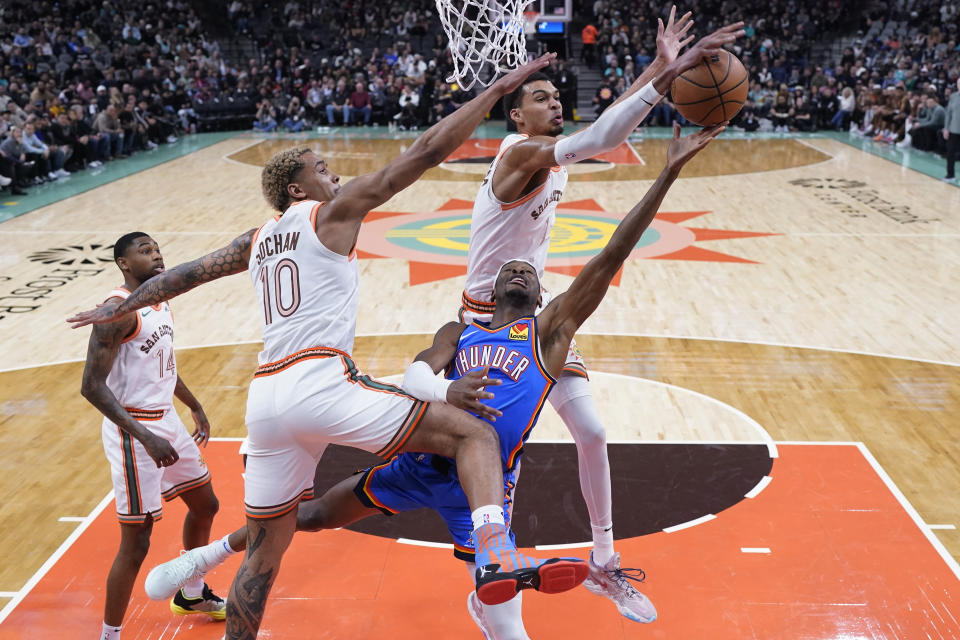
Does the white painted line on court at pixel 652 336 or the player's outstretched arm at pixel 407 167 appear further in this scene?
the white painted line on court at pixel 652 336

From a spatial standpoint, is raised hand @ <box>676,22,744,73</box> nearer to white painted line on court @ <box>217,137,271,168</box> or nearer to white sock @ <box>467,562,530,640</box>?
white sock @ <box>467,562,530,640</box>

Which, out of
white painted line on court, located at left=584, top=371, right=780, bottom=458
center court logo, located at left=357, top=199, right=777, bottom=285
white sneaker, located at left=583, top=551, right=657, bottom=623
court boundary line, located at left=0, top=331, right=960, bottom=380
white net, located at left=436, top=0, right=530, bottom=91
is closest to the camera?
white sneaker, located at left=583, top=551, right=657, bottom=623

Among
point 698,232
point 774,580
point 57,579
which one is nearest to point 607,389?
point 774,580

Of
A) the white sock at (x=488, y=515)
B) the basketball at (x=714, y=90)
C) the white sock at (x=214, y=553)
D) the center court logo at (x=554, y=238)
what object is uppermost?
the basketball at (x=714, y=90)

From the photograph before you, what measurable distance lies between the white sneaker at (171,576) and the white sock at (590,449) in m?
1.80

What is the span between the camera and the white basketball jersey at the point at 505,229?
471cm

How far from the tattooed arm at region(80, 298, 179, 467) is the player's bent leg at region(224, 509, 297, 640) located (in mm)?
600

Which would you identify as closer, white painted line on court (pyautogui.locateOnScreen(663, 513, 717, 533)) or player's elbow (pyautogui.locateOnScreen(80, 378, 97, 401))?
player's elbow (pyautogui.locateOnScreen(80, 378, 97, 401))

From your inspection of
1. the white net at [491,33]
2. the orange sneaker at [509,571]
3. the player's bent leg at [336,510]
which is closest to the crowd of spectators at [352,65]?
the white net at [491,33]

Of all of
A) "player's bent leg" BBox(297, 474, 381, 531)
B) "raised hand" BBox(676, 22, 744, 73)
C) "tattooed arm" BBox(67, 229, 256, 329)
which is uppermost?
"raised hand" BBox(676, 22, 744, 73)

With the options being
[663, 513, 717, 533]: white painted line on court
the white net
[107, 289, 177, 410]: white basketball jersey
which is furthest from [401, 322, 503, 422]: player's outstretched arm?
the white net

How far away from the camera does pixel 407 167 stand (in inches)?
145

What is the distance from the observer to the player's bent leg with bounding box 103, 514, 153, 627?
4.12 meters

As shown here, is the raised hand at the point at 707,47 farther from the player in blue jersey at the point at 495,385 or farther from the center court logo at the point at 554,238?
the center court logo at the point at 554,238
